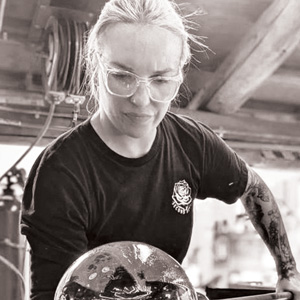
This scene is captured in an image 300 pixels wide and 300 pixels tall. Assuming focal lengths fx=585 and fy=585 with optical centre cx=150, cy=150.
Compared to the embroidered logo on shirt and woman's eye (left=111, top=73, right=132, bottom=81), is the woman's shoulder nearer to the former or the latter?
the embroidered logo on shirt

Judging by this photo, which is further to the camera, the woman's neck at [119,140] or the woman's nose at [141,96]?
the woman's neck at [119,140]

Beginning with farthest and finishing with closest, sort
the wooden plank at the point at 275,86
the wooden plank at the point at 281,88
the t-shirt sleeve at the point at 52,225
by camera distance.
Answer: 1. the wooden plank at the point at 281,88
2. the wooden plank at the point at 275,86
3. the t-shirt sleeve at the point at 52,225

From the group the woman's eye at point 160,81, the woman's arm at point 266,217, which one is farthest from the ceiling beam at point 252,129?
the woman's eye at point 160,81

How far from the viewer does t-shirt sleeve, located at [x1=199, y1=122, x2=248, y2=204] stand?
1.35 metres

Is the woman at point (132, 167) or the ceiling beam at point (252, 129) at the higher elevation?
the woman at point (132, 167)

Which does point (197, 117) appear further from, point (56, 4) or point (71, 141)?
point (71, 141)

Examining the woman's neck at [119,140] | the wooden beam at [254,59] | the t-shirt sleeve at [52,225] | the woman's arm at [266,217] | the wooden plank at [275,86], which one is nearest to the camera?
the t-shirt sleeve at [52,225]

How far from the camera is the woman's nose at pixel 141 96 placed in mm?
1141

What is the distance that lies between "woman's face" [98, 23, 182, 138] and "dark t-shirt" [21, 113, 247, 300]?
3.7 inches

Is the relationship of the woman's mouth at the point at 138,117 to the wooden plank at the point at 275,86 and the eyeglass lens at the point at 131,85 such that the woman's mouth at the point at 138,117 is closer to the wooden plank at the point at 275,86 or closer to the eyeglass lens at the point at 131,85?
the eyeglass lens at the point at 131,85

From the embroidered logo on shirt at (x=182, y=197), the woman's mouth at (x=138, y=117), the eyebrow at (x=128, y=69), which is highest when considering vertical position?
the eyebrow at (x=128, y=69)

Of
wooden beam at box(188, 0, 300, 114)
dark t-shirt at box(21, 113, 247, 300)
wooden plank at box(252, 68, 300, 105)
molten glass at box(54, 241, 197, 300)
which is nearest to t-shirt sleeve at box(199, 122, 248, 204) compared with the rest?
dark t-shirt at box(21, 113, 247, 300)

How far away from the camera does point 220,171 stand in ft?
4.48

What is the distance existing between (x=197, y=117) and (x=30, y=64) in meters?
0.69
